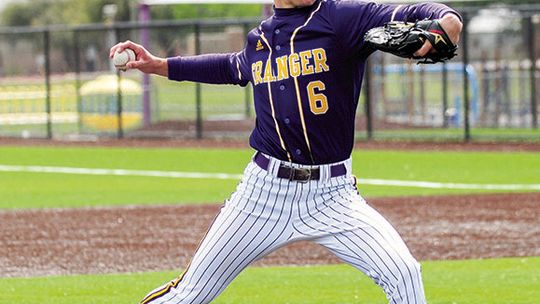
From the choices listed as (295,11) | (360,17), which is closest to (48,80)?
(295,11)

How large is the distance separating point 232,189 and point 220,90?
1204 centimetres

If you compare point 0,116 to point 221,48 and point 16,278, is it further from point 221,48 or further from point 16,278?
point 16,278

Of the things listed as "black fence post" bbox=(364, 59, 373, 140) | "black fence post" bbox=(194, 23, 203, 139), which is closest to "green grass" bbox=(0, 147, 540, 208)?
"black fence post" bbox=(194, 23, 203, 139)

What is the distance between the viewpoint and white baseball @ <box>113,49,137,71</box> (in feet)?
20.8

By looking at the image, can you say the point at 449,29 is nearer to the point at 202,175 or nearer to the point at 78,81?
the point at 202,175

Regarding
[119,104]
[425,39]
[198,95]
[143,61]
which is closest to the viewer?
[425,39]

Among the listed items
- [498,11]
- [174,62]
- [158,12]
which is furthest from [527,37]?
[158,12]

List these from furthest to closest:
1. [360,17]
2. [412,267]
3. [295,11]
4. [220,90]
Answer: [220,90] < [295,11] < [360,17] < [412,267]

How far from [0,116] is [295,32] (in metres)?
27.1

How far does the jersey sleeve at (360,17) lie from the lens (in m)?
5.70

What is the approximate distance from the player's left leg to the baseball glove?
0.87 meters

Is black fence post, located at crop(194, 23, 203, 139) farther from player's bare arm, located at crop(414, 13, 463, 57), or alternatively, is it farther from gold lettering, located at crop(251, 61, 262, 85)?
player's bare arm, located at crop(414, 13, 463, 57)

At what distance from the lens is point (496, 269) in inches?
406

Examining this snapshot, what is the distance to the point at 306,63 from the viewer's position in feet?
19.6
